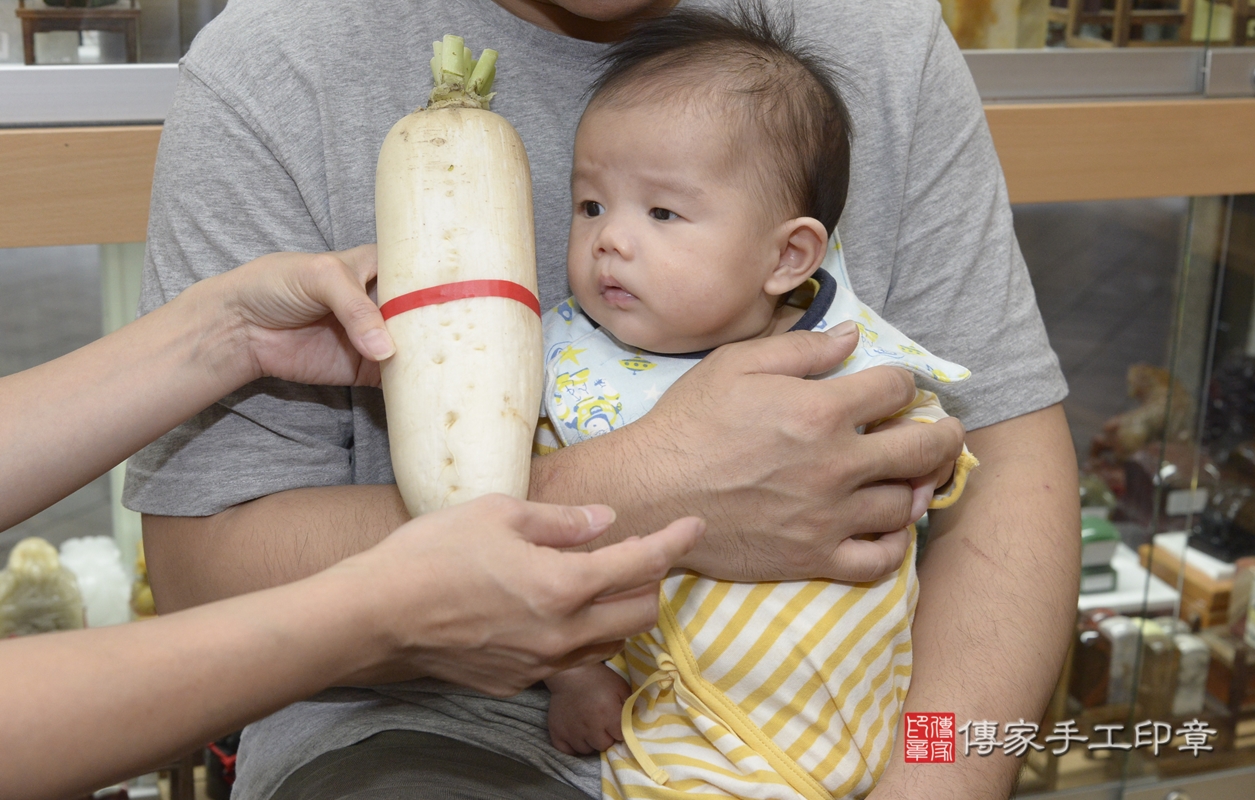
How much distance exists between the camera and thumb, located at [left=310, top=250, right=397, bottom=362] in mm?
901

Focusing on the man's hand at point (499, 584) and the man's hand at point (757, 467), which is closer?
the man's hand at point (499, 584)

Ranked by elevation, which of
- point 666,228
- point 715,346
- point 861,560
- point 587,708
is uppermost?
point 666,228

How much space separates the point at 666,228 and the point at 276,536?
1.54 feet

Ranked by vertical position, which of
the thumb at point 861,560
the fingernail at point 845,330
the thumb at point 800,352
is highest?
the fingernail at point 845,330

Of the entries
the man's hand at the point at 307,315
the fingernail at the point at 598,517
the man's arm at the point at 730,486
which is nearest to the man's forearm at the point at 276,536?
the man's arm at the point at 730,486

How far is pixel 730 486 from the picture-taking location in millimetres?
967

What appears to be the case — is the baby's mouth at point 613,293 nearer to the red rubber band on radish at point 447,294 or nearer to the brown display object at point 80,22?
the red rubber band on radish at point 447,294

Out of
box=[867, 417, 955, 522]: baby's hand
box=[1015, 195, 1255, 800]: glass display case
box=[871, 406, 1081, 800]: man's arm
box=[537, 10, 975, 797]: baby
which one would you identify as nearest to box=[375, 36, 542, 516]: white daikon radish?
box=[537, 10, 975, 797]: baby

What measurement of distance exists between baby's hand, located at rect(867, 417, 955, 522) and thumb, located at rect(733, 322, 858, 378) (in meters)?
0.10

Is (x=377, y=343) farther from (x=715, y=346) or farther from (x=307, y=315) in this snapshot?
(x=715, y=346)

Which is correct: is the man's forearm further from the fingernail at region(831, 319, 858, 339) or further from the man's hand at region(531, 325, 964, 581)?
the fingernail at region(831, 319, 858, 339)

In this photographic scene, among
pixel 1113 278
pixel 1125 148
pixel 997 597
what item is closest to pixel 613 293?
pixel 997 597

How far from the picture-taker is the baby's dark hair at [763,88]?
105 cm

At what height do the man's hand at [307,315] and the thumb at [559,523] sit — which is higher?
the man's hand at [307,315]
